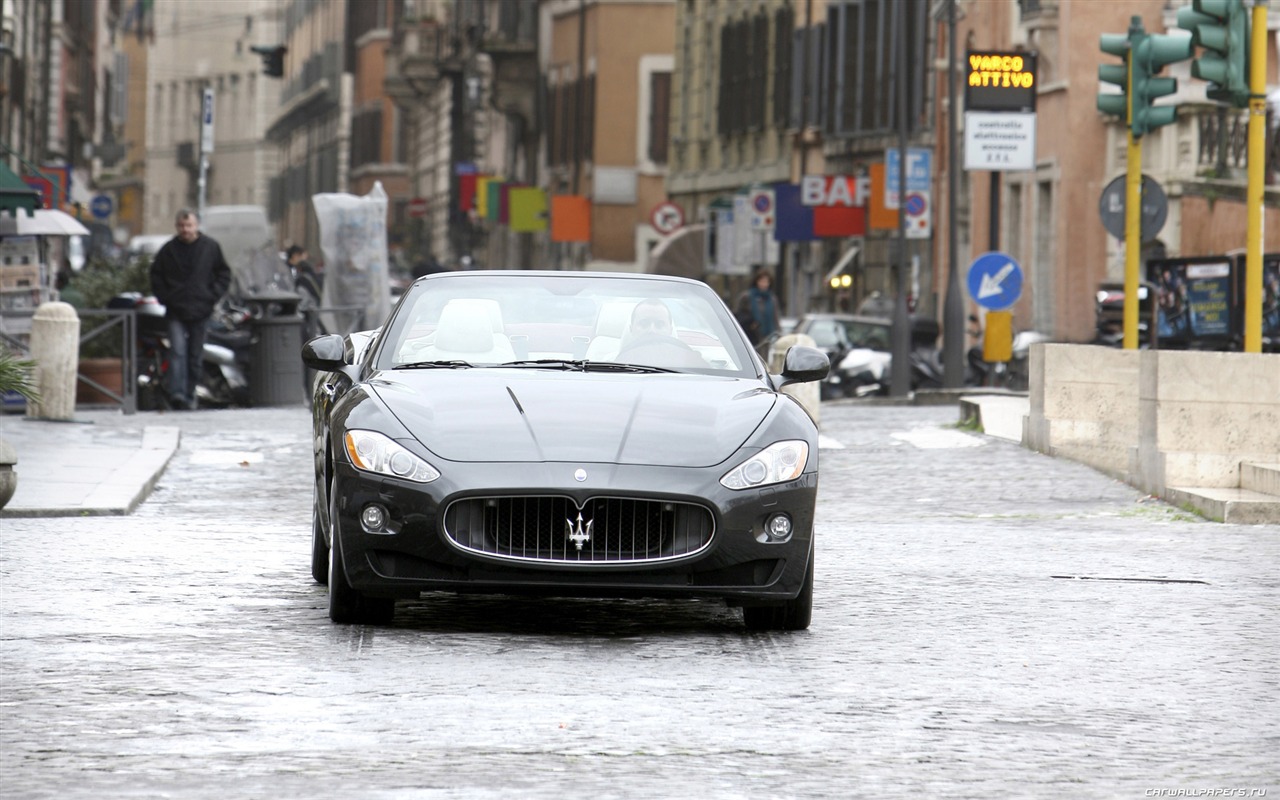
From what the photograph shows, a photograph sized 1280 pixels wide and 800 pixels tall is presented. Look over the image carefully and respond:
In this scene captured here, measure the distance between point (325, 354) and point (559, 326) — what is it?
912 millimetres

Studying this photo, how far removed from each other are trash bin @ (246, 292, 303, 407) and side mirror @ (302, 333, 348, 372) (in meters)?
16.8

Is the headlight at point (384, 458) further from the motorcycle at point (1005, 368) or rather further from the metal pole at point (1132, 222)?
the motorcycle at point (1005, 368)

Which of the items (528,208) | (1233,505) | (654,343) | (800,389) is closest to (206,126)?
(800,389)

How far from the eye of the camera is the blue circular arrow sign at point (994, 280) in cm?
2842

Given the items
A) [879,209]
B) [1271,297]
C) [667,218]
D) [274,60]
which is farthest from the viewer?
[274,60]

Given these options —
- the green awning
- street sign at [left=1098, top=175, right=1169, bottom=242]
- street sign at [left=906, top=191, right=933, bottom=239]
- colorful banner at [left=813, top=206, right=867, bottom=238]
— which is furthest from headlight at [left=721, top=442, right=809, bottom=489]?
colorful banner at [left=813, top=206, right=867, bottom=238]

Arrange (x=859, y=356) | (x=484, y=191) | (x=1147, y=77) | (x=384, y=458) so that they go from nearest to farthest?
1. (x=384, y=458)
2. (x=1147, y=77)
3. (x=859, y=356)
4. (x=484, y=191)

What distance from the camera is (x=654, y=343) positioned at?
34.6 ft


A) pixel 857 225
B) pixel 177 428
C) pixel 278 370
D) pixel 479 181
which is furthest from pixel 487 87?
pixel 177 428

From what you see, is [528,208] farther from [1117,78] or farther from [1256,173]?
[1256,173]

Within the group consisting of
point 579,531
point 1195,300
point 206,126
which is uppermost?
point 206,126

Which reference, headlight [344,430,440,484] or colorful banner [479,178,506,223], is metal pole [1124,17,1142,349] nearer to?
headlight [344,430,440,484]

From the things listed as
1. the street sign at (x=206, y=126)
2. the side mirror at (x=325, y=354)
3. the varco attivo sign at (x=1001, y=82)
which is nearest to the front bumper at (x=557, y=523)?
the side mirror at (x=325, y=354)

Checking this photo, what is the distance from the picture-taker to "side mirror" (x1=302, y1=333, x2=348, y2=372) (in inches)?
416
